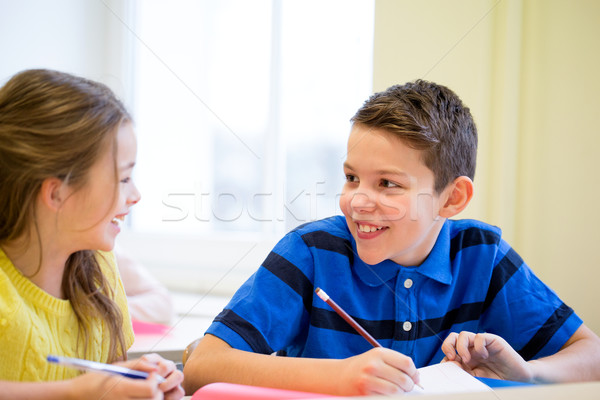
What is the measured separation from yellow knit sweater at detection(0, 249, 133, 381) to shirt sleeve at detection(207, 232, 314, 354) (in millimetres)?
197

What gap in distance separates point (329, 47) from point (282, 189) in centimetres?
60

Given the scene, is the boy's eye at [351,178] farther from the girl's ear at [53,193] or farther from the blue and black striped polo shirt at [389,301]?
the girl's ear at [53,193]

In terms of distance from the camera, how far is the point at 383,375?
0.62 m

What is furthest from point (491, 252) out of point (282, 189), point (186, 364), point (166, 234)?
point (166, 234)

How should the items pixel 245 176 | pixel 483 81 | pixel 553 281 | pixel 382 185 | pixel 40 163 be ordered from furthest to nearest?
pixel 245 176
pixel 483 81
pixel 553 281
pixel 382 185
pixel 40 163

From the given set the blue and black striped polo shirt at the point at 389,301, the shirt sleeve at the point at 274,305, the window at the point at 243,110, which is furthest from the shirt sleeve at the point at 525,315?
the window at the point at 243,110

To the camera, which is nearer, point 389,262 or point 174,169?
point 389,262

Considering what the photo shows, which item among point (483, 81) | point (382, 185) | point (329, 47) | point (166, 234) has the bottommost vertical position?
point (166, 234)

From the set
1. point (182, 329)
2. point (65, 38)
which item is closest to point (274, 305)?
point (182, 329)

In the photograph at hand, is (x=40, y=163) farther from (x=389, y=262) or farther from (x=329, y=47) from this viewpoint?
(x=329, y=47)

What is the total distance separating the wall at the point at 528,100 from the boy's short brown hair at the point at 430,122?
39cm

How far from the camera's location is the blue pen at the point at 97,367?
0.48 m

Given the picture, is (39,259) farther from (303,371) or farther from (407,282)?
(407,282)

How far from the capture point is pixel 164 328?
1.32 m
